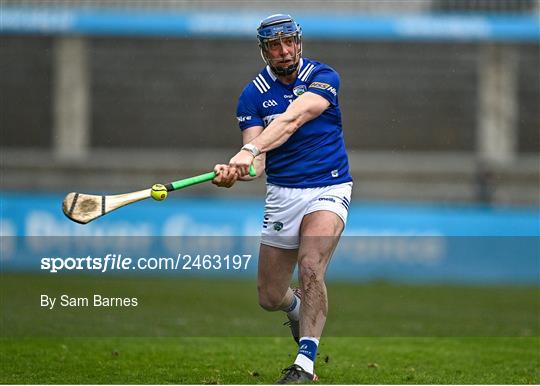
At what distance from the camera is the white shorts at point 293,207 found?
7484 millimetres

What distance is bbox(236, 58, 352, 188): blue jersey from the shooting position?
298 inches

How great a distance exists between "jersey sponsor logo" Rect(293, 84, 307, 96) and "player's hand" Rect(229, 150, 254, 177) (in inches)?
25.9

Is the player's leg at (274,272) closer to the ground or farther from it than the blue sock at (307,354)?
farther from it

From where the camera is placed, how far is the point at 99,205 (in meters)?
7.19

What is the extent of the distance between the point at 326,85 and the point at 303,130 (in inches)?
13.8

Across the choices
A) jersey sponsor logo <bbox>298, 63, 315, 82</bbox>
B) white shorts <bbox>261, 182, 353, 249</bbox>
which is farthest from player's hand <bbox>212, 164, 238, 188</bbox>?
jersey sponsor logo <bbox>298, 63, 315, 82</bbox>

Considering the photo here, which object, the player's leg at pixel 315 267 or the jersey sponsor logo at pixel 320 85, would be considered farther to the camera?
the jersey sponsor logo at pixel 320 85

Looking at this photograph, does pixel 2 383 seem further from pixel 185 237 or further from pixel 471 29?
pixel 471 29

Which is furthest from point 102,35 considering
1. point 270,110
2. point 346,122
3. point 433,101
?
point 270,110

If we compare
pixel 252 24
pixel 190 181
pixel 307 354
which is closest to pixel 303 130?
pixel 190 181

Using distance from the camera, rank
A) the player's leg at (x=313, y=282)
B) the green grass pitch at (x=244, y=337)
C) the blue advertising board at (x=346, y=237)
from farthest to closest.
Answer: the blue advertising board at (x=346, y=237)
the green grass pitch at (x=244, y=337)
the player's leg at (x=313, y=282)

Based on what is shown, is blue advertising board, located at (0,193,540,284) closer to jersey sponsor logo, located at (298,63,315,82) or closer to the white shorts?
the white shorts

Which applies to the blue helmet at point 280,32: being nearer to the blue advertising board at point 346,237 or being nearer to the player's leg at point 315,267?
the player's leg at point 315,267

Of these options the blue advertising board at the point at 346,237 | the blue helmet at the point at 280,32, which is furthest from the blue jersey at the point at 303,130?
the blue advertising board at the point at 346,237
